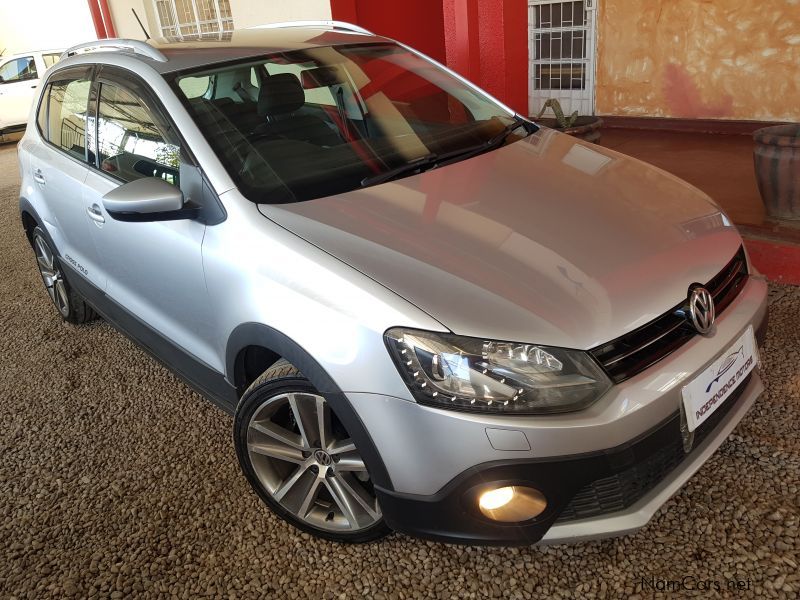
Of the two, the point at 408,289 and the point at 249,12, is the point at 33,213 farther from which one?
the point at 249,12

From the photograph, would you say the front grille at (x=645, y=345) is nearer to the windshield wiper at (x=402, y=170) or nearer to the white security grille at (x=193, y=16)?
the windshield wiper at (x=402, y=170)

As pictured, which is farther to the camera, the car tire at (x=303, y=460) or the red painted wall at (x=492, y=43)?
the red painted wall at (x=492, y=43)

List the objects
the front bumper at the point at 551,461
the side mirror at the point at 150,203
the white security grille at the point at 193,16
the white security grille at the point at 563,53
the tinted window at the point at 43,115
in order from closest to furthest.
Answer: the front bumper at the point at 551,461
the side mirror at the point at 150,203
the tinted window at the point at 43,115
the white security grille at the point at 563,53
the white security grille at the point at 193,16

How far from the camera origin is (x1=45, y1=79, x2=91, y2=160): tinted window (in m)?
3.06

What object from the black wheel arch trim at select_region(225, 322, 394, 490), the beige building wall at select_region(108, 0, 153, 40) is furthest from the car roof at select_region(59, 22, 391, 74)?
the beige building wall at select_region(108, 0, 153, 40)

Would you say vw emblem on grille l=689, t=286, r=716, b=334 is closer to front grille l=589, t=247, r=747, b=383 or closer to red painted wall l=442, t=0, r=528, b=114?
front grille l=589, t=247, r=747, b=383

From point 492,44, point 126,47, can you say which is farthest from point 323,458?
point 492,44

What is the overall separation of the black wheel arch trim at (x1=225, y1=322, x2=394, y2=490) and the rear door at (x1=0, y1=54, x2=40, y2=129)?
1348 cm

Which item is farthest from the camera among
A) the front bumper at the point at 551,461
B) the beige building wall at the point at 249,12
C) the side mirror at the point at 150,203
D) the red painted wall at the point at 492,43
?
the beige building wall at the point at 249,12

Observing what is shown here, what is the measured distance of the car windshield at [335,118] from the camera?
90.2 inches

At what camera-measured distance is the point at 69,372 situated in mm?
3549

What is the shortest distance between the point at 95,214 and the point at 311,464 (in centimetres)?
156

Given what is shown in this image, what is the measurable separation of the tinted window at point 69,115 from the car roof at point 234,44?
19 cm

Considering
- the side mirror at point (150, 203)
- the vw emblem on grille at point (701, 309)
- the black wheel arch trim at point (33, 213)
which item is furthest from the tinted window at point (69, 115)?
the vw emblem on grille at point (701, 309)
